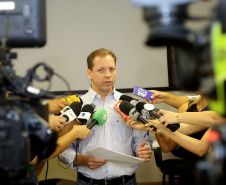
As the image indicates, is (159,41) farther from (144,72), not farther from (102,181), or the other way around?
(144,72)

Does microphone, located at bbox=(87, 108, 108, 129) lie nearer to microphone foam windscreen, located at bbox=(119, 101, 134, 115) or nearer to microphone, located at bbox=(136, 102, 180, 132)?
microphone foam windscreen, located at bbox=(119, 101, 134, 115)

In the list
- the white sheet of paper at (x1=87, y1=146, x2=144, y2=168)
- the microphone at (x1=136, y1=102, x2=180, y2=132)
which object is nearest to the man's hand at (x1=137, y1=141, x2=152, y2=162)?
the white sheet of paper at (x1=87, y1=146, x2=144, y2=168)

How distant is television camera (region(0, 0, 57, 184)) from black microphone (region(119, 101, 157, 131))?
90cm

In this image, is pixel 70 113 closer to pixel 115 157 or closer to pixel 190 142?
pixel 115 157

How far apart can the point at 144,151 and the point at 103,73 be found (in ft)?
2.21

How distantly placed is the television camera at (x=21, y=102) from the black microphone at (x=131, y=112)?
2.95ft

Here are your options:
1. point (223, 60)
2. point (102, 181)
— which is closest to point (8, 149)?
point (223, 60)

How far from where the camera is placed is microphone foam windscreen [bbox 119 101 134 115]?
2.08 metres

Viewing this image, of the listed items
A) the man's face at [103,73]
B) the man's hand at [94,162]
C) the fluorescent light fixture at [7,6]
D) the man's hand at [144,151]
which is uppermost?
the fluorescent light fixture at [7,6]

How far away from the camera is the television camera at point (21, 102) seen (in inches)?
42.1

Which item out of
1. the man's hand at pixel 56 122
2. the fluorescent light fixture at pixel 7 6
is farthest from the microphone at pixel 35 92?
the man's hand at pixel 56 122

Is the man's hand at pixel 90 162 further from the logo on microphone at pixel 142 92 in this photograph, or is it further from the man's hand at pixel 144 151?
the logo on microphone at pixel 142 92

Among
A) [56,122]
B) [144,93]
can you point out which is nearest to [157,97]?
[144,93]

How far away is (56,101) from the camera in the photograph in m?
2.24
